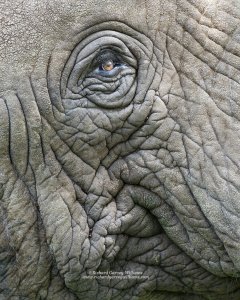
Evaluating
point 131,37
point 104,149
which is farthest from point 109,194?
point 131,37

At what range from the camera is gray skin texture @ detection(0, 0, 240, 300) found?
3262mm

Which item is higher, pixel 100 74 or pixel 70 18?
pixel 70 18

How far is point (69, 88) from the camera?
3309 millimetres

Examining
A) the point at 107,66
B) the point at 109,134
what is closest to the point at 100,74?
the point at 107,66

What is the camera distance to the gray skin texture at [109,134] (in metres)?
3.26

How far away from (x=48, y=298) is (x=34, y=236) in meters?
0.32

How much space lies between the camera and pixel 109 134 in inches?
132

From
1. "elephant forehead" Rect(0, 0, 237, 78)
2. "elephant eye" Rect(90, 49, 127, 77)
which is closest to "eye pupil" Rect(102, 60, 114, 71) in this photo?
"elephant eye" Rect(90, 49, 127, 77)

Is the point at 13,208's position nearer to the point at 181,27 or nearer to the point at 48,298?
the point at 48,298

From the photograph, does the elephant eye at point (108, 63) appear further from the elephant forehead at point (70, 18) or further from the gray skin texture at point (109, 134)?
the elephant forehead at point (70, 18)

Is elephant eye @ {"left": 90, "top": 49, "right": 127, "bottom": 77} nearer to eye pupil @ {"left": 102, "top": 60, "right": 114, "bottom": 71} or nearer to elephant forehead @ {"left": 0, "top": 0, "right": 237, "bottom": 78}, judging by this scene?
eye pupil @ {"left": 102, "top": 60, "right": 114, "bottom": 71}

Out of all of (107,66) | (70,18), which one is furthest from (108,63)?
(70,18)

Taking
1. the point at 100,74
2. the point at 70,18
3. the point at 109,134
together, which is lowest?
the point at 109,134

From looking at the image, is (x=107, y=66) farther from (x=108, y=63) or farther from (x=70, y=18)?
(x=70, y=18)
